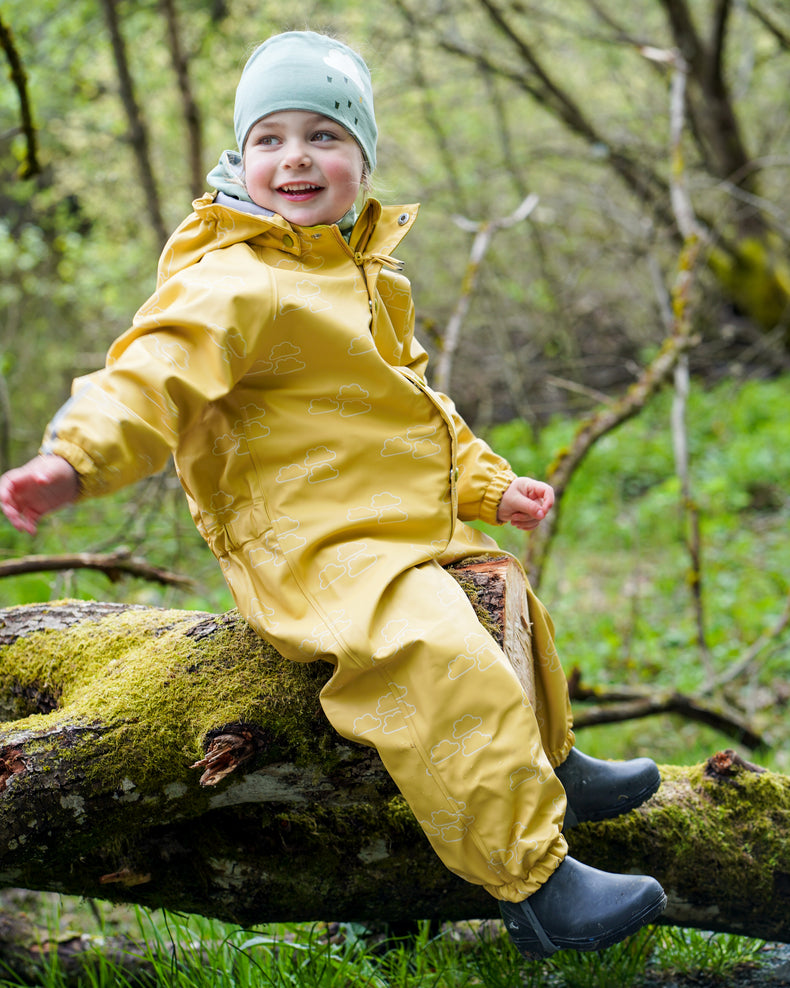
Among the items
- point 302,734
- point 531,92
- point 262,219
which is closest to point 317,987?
point 302,734

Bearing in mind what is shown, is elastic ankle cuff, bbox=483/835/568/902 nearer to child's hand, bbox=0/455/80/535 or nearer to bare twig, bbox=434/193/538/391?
child's hand, bbox=0/455/80/535

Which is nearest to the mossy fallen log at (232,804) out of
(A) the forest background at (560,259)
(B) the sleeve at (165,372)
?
(B) the sleeve at (165,372)

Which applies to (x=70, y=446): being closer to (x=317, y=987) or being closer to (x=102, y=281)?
(x=317, y=987)

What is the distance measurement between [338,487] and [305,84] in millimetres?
891

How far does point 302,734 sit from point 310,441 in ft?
2.04

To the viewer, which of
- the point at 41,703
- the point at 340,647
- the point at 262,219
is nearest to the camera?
the point at 340,647

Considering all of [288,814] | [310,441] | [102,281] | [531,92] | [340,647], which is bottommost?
[288,814]

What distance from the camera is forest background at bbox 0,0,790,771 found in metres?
5.29

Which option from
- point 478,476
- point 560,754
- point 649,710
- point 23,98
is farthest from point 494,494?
point 23,98

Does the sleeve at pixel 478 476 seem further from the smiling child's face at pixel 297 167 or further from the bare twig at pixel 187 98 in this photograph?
the bare twig at pixel 187 98

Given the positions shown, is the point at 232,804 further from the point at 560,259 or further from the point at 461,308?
the point at 560,259

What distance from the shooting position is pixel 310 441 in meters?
1.93

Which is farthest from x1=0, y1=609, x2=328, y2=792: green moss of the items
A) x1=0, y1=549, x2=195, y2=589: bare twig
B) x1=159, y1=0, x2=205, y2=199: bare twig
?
x1=159, y1=0, x2=205, y2=199: bare twig

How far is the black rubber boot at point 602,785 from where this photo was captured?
2236mm
